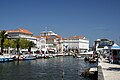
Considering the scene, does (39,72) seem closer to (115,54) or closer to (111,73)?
(115,54)

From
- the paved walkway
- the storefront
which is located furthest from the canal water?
the storefront

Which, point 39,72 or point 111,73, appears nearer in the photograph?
point 111,73

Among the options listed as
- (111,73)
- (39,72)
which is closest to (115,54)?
(39,72)

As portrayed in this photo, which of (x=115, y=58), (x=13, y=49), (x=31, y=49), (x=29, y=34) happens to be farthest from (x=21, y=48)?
(x=115, y=58)

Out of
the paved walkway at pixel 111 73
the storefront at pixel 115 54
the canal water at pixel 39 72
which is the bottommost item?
Answer: the canal water at pixel 39 72

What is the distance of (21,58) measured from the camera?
9569 centimetres

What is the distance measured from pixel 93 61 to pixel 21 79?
4608 centimetres

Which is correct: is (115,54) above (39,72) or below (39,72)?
above

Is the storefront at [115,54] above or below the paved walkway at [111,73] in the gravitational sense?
above

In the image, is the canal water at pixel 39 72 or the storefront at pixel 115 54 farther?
the storefront at pixel 115 54

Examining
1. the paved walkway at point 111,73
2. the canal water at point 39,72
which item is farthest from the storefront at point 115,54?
the paved walkway at point 111,73

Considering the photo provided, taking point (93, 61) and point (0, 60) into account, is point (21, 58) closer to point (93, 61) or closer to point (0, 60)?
point (0, 60)

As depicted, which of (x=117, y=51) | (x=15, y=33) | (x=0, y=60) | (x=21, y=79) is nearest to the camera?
(x=21, y=79)

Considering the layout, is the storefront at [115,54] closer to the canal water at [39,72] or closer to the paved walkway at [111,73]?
the canal water at [39,72]
